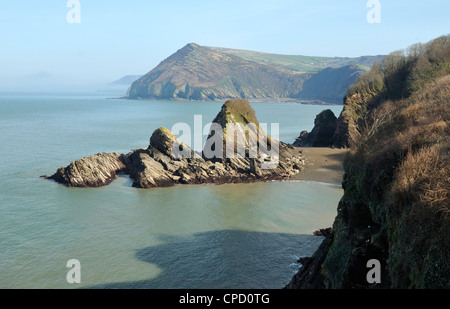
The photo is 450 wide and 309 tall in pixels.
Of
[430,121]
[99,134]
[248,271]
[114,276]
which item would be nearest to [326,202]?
[248,271]

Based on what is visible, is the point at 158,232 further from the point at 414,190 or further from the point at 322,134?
the point at 322,134

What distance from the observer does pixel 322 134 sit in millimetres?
71625

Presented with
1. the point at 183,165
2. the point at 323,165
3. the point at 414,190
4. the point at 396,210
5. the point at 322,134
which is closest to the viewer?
the point at 414,190

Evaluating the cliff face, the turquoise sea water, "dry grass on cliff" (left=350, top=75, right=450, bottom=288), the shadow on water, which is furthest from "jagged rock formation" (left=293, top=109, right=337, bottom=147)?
"dry grass on cliff" (left=350, top=75, right=450, bottom=288)

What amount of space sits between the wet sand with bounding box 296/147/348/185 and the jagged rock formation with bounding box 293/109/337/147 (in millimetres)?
6747

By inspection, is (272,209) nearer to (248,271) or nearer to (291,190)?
(291,190)

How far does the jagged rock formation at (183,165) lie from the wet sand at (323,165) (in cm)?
190

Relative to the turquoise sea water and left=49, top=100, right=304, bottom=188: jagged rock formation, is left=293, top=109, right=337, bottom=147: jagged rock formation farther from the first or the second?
the turquoise sea water

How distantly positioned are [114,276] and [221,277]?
675cm

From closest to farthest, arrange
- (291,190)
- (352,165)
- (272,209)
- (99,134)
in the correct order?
(352,165) < (272,209) < (291,190) < (99,134)

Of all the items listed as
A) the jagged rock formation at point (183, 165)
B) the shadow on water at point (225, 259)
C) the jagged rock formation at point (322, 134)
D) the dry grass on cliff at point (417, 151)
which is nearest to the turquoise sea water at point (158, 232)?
the shadow on water at point (225, 259)

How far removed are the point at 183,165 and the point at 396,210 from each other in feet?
121

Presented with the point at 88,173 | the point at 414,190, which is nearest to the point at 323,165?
the point at 88,173

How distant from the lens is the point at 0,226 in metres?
29.7
